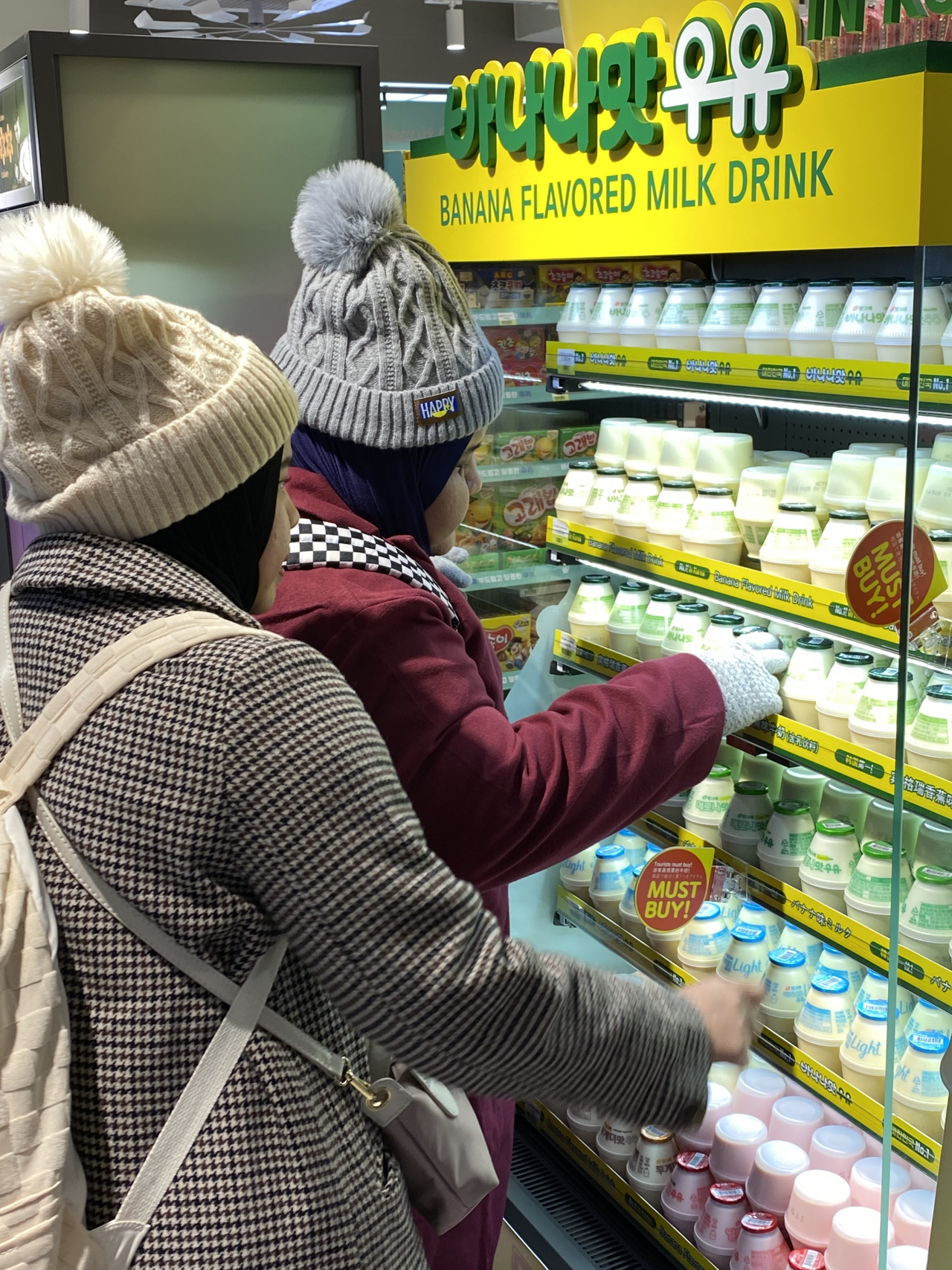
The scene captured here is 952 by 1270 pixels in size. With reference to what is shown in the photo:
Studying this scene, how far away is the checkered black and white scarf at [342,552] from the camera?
168 centimetres

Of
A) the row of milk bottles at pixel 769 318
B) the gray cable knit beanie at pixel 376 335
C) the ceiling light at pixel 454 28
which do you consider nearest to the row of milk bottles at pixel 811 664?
the row of milk bottles at pixel 769 318

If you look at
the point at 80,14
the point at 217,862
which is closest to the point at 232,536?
the point at 217,862

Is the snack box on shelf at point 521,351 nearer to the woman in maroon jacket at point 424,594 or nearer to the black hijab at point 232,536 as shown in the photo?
the woman in maroon jacket at point 424,594

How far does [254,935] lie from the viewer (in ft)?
3.61

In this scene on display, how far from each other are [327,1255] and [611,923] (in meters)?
1.74

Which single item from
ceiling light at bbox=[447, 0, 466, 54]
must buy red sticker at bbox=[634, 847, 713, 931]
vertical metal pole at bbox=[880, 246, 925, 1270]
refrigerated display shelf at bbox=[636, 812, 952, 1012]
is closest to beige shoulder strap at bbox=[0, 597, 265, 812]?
vertical metal pole at bbox=[880, 246, 925, 1270]

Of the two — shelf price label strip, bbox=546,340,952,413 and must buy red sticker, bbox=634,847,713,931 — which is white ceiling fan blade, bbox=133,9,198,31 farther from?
must buy red sticker, bbox=634,847,713,931

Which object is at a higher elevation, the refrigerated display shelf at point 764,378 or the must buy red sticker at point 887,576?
the refrigerated display shelf at point 764,378

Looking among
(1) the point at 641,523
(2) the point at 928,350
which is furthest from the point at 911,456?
(1) the point at 641,523

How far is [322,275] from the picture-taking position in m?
1.86

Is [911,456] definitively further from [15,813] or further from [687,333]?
[15,813]

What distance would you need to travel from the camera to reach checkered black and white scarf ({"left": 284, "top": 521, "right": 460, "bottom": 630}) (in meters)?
1.68

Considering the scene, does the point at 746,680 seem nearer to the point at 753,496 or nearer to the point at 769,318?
the point at 753,496

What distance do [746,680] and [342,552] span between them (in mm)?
784
